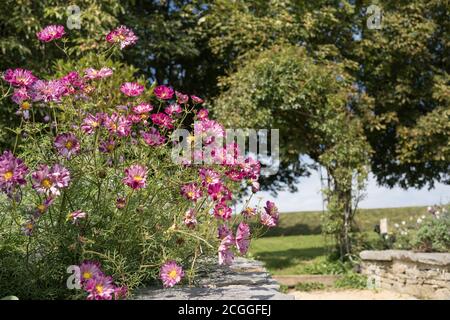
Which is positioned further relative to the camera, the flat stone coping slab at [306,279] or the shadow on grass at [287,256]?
the shadow on grass at [287,256]

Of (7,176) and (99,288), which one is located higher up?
(7,176)

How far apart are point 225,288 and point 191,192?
1.61 feet

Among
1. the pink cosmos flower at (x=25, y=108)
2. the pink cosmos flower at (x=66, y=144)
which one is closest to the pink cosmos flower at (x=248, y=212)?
the pink cosmos flower at (x=66, y=144)

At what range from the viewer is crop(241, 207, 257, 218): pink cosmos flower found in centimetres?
295

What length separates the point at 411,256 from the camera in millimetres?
8008

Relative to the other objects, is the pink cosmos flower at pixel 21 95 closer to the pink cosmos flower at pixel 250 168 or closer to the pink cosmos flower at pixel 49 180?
the pink cosmos flower at pixel 49 180

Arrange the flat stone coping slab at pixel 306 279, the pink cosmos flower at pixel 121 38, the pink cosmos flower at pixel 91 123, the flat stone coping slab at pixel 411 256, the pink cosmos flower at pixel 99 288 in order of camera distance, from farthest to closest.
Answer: the flat stone coping slab at pixel 306 279
the flat stone coping slab at pixel 411 256
the pink cosmos flower at pixel 121 38
the pink cosmos flower at pixel 91 123
the pink cosmos flower at pixel 99 288

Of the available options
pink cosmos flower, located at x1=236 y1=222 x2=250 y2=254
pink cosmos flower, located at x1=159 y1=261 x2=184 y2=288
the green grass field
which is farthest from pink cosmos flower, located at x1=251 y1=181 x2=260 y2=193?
the green grass field

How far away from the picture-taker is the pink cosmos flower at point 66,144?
8.05 feet

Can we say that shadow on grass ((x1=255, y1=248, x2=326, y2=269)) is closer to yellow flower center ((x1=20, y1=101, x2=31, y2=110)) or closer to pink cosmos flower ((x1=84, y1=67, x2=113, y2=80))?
pink cosmos flower ((x1=84, y1=67, x2=113, y2=80))

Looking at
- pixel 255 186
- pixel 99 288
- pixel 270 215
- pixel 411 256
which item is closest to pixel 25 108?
pixel 99 288

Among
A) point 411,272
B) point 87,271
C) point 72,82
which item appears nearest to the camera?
point 87,271

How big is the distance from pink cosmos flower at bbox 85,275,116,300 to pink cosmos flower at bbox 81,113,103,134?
0.80 metres

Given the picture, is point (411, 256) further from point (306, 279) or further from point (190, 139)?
point (190, 139)
